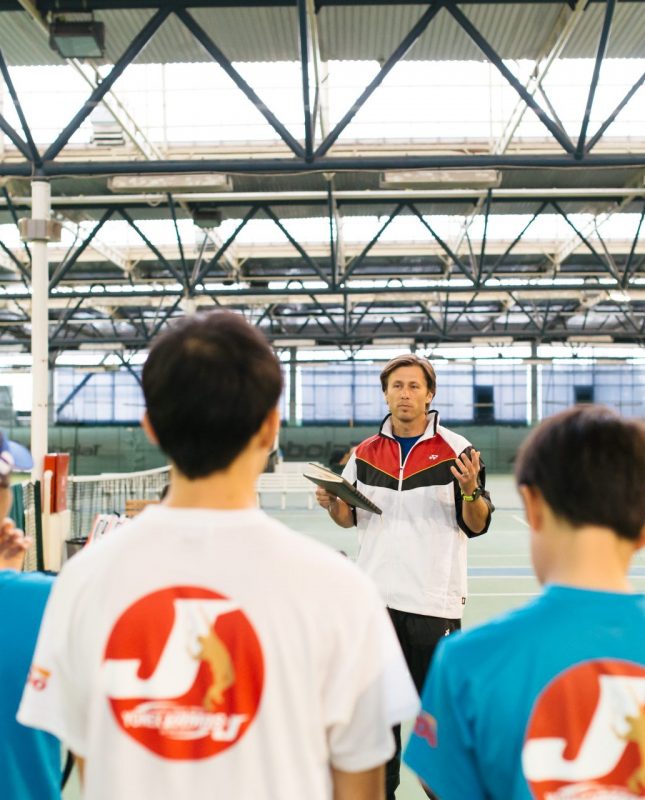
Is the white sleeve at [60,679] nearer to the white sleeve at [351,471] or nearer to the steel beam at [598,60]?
the white sleeve at [351,471]

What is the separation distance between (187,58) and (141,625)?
810 cm

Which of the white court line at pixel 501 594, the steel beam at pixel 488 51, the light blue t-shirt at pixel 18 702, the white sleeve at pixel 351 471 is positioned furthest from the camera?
the white court line at pixel 501 594

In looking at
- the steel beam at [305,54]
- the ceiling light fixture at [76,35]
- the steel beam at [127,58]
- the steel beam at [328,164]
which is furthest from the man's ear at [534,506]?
the steel beam at [328,164]

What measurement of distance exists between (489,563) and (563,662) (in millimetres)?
11360

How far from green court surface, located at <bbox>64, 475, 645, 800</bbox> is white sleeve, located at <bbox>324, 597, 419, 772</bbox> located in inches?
127

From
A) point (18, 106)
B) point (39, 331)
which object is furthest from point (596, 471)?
point (39, 331)

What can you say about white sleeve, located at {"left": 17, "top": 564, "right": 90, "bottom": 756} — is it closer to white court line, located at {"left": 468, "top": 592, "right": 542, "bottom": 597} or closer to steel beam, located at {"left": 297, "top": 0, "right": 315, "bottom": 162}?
steel beam, located at {"left": 297, "top": 0, "right": 315, "bottom": 162}

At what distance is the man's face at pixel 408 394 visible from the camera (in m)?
3.65

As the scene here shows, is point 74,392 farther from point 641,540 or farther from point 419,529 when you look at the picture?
point 641,540

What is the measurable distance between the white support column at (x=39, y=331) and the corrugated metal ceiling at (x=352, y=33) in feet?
5.00

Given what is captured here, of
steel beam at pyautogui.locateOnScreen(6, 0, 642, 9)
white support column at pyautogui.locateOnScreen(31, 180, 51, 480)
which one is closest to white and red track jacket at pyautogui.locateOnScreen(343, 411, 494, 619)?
steel beam at pyautogui.locateOnScreen(6, 0, 642, 9)

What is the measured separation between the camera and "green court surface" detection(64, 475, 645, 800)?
26.7ft

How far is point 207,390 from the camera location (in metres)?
1.30

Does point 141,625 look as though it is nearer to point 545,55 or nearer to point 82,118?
point 82,118
